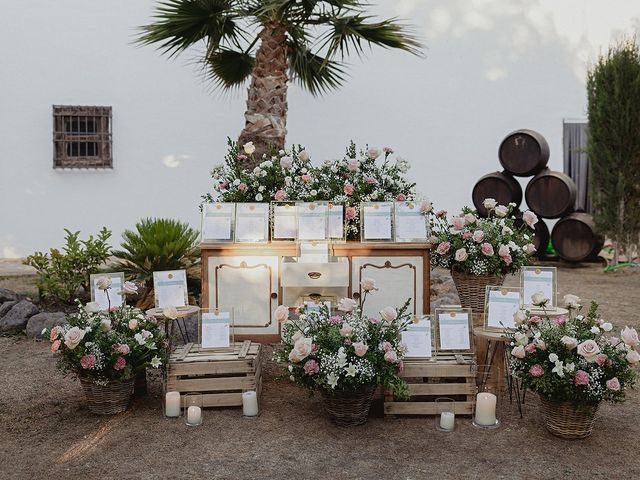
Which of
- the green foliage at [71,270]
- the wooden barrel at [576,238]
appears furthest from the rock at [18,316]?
the wooden barrel at [576,238]

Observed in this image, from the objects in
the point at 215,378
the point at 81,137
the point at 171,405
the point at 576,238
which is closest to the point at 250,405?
the point at 215,378

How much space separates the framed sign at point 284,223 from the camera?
4.77m

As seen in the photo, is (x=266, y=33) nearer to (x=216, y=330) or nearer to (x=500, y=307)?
(x=216, y=330)

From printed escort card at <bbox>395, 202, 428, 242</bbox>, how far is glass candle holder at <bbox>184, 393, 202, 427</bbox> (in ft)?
5.39

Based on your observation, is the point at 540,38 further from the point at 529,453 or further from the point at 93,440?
the point at 93,440

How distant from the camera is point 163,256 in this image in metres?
6.22

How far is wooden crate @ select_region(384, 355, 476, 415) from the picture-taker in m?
3.82

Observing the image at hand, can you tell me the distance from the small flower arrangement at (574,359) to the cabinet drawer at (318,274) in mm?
1054

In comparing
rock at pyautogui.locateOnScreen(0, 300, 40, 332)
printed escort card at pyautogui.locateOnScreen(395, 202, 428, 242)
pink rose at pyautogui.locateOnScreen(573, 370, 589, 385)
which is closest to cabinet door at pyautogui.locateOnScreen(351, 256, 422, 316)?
printed escort card at pyautogui.locateOnScreen(395, 202, 428, 242)

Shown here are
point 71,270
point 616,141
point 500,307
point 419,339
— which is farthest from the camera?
point 616,141

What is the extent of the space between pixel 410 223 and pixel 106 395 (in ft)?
7.03

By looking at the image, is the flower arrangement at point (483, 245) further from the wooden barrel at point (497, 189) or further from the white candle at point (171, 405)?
the wooden barrel at point (497, 189)

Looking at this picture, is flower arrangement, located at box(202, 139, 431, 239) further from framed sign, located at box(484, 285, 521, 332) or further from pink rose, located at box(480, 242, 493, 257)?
framed sign, located at box(484, 285, 521, 332)

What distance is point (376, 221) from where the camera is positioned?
4750 millimetres
